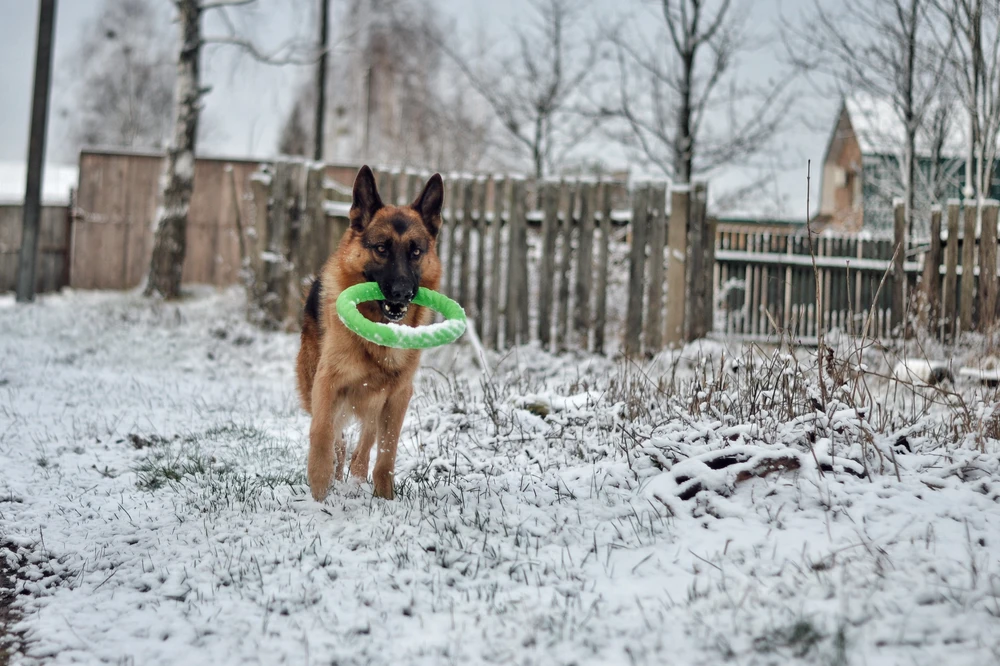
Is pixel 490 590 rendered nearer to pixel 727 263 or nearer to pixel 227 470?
pixel 227 470

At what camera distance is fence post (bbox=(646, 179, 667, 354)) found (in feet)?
27.8

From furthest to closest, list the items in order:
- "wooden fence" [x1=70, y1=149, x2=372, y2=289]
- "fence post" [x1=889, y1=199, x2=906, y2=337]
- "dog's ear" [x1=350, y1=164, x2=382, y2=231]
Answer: "wooden fence" [x1=70, y1=149, x2=372, y2=289]
"fence post" [x1=889, y1=199, x2=906, y2=337]
"dog's ear" [x1=350, y1=164, x2=382, y2=231]

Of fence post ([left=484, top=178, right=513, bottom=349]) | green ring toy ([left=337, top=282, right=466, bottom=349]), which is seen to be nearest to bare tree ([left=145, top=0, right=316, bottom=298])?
fence post ([left=484, top=178, right=513, bottom=349])

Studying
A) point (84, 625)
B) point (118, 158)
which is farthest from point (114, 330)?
point (118, 158)

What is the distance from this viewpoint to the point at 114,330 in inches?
388

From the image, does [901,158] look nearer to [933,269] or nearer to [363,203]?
[933,269]

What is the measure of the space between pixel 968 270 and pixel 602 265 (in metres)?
4.65

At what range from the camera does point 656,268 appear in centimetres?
848

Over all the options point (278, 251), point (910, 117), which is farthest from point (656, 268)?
point (910, 117)

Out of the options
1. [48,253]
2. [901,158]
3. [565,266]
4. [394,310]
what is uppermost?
[901,158]

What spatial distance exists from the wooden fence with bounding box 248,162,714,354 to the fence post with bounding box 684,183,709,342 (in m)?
0.01

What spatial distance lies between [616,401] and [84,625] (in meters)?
3.23

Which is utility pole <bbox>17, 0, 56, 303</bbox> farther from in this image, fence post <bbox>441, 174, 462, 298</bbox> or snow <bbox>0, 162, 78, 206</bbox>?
snow <bbox>0, 162, 78, 206</bbox>

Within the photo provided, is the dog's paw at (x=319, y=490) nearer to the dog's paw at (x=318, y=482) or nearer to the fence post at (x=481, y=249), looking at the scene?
the dog's paw at (x=318, y=482)
